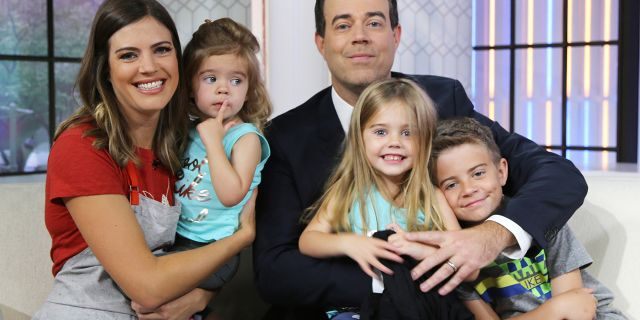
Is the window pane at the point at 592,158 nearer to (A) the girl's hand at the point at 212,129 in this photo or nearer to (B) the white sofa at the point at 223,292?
(B) the white sofa at the point at 223,292

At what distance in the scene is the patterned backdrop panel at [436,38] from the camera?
4.96 meters

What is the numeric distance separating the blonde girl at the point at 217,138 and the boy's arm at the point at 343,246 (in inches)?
8.7

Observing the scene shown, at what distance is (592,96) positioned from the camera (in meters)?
5.37

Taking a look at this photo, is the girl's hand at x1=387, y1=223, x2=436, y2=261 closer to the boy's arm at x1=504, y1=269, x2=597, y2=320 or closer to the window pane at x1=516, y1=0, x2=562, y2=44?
the boy's arm at x1=504, y1=269, x2=597, y2=320

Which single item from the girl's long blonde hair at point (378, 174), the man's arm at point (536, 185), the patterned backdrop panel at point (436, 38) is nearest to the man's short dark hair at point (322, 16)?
the man's arm at point (536, 185)

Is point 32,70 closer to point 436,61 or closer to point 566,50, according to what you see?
point 436,61

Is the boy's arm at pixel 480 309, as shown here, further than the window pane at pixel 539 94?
No

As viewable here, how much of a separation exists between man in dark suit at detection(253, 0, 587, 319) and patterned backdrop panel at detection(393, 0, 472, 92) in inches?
92.1

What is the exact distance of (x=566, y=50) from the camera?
5.48m

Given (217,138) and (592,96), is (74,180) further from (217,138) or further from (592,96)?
(592,96)

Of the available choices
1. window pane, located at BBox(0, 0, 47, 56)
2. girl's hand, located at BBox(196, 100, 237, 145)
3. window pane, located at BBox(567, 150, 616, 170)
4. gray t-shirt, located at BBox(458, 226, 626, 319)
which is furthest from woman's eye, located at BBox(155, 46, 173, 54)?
window pane, located at BBox(567, 150, 616, 170)

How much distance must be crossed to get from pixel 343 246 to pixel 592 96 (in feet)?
12.6

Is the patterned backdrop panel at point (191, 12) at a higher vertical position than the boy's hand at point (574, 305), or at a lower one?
higher

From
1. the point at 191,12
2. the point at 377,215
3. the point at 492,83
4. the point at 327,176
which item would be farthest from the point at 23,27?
Result: the point at 377,215
